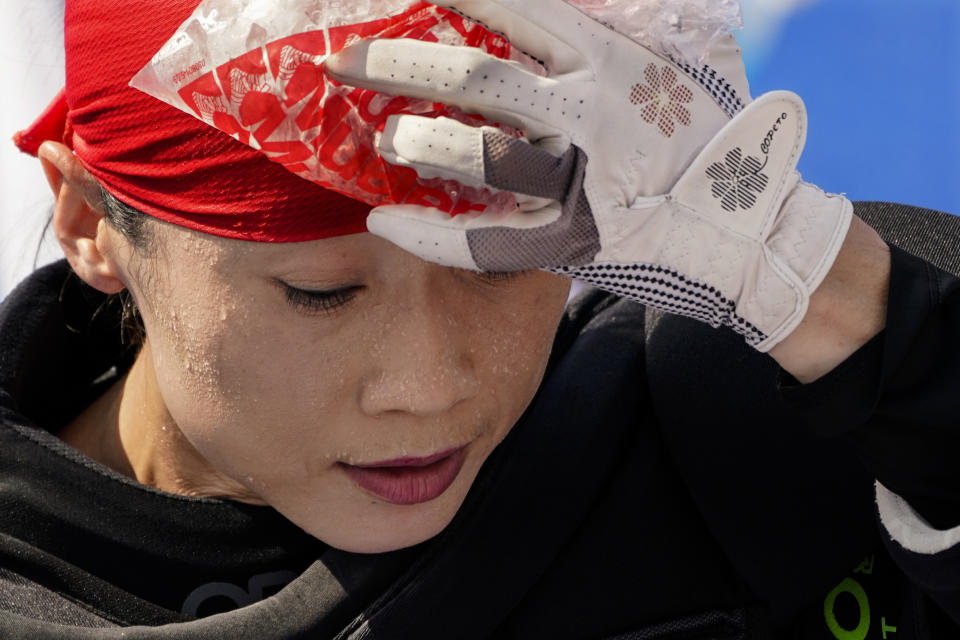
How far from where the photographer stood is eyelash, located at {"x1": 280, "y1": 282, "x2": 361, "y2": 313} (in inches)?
38.7

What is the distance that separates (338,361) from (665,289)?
307mm

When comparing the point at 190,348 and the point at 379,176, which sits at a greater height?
the point at 379,176

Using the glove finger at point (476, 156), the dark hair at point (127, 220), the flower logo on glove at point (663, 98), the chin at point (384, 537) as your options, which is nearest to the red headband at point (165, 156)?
the dark hair at point (127, 220)

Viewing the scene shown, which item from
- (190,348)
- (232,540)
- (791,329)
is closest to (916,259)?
(791,329)

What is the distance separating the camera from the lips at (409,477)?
1.10 meters

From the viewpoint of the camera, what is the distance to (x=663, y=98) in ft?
2.94

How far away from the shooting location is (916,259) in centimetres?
106

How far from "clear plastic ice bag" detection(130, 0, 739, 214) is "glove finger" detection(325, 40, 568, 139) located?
0.05 m

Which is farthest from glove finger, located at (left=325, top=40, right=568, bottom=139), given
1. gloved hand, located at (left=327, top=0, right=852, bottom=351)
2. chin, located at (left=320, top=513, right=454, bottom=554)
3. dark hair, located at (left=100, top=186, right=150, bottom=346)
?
chin, located at (left=320, top=513, right=454, bottom=554)

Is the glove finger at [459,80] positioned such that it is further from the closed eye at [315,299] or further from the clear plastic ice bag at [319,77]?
the closed eye at [315,299]

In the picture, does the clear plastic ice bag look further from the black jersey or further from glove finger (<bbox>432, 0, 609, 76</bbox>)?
the black jersey

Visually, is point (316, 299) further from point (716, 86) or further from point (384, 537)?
point (716, 86)

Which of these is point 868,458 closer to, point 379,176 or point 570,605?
Result: point 570,605

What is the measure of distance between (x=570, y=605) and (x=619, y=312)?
0.40 metres
